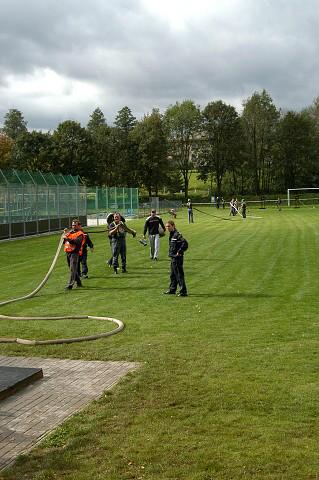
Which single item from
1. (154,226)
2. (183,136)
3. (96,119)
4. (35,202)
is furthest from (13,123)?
(154,226)

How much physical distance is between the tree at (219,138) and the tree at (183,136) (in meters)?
2.14

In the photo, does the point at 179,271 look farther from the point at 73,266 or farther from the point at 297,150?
the point at 297,150

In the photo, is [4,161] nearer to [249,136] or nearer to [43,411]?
[249,136]

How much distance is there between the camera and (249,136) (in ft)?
322

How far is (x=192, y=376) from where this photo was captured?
24.8 feet

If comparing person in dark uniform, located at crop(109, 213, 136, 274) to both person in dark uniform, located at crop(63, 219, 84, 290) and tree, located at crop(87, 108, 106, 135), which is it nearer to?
person in dark uniform, located at crop(63, 219, 84, 290)

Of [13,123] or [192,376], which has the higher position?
[13,123]

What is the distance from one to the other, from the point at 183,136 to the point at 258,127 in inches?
532

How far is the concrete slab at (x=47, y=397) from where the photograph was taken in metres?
5.73

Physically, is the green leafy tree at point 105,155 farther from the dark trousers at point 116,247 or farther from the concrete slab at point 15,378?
the concrete slab at point 15,378

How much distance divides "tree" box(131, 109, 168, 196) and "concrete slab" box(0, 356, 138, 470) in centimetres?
8664

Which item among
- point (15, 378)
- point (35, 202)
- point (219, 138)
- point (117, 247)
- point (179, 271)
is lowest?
point (15, 378)

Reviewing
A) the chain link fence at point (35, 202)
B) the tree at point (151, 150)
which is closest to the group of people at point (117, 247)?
the chain link fence at point (35, 202)

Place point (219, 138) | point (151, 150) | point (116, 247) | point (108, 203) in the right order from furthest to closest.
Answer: point (219, 138), point (151, 150), point (108, 203), point (116, 247)
